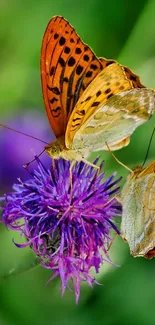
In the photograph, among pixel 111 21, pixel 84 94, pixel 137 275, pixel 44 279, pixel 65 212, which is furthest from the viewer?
pixel 111 21

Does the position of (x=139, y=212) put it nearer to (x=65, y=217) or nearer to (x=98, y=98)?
(x=65, y=217)

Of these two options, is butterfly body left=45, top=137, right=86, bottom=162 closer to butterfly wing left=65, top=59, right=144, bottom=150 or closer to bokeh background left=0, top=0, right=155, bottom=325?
butterfly wing left=65, top=59, right=144, bottom=150

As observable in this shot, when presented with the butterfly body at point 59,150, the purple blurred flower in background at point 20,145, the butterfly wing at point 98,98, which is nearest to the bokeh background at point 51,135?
the purple blurred flower in background at point 20,145

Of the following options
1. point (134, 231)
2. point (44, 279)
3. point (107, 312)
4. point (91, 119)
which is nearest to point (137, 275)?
point (107, 312)

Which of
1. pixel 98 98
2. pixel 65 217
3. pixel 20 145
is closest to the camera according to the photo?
pixel 98 98

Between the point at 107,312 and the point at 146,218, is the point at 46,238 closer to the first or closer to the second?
the point at 146,218

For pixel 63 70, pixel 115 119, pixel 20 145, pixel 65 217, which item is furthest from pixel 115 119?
pixel 20 145

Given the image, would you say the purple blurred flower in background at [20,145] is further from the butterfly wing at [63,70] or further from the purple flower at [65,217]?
the butterfly wing at [63,70]
